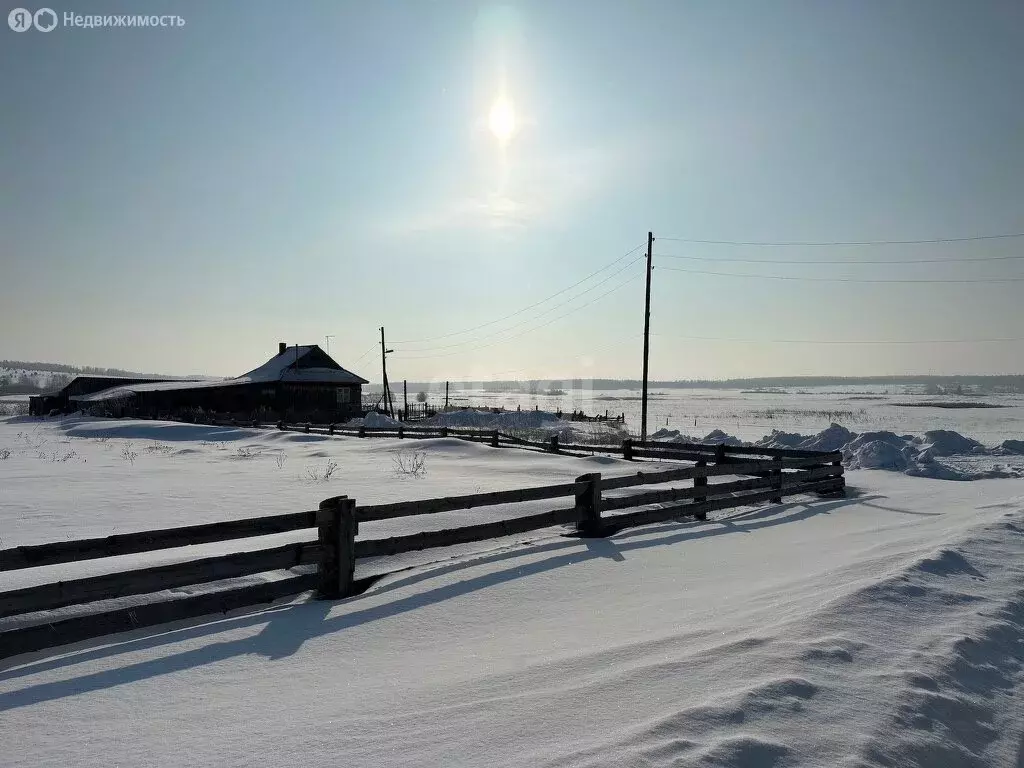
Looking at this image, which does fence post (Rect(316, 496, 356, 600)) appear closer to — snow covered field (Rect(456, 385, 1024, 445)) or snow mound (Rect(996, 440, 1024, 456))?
snow mound (Rect(996, 440, 1024, 456))

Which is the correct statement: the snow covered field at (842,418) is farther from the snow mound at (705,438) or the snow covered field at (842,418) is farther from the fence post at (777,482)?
the fence post at (777,482)

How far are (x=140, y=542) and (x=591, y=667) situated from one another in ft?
13.1

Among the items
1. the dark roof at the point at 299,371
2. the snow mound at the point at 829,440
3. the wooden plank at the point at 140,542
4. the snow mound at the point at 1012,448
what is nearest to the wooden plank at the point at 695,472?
the wooden plank at the point at 140,542

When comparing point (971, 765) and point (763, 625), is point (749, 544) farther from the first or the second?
point (971, 765)

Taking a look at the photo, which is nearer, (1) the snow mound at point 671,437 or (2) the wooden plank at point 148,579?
(2) the wooden plank at point 148,579

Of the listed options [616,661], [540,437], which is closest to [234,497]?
[616,661]

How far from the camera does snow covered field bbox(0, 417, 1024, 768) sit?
336 centimetres

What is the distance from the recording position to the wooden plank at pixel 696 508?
928cm

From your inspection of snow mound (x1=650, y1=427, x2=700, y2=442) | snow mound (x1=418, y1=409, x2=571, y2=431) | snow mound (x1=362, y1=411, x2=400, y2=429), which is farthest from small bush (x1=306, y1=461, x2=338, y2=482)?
snow mound (x1=418, y1=409, x2=571, y2=431)

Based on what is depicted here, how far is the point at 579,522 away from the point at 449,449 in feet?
50.3

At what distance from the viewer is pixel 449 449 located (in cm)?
2375

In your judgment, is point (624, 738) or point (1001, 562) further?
point (1001, 562)

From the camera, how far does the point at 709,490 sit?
10.6 m

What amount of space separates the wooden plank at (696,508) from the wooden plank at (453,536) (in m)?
1.12
